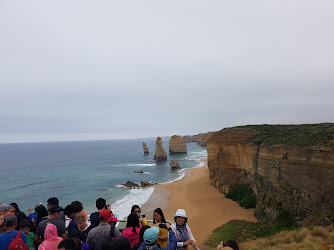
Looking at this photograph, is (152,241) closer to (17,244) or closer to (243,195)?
(17,244)

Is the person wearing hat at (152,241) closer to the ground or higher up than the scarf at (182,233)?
higher up

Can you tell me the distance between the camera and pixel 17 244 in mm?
4785

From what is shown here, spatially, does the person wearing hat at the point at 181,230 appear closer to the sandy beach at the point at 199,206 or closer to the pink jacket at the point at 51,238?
A: the pink jacket at the point at 51,238

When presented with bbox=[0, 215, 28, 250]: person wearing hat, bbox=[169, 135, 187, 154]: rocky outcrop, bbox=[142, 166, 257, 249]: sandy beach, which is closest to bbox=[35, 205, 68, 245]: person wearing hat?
bbox=[0, 215, 28, 250]: person wearing hat

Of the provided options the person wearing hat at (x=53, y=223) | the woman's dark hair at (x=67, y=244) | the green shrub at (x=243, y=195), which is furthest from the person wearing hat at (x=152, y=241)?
the green shrub at (x=243, y=195)

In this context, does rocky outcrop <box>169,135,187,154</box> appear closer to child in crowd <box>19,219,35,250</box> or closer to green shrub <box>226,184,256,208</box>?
green shrub <box>226,184,256,208</box>

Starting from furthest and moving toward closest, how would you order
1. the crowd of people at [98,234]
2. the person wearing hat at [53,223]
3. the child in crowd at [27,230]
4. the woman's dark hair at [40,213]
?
the woman's dark hair at [40,213], the person wearing hat at [53,223], the child in crowd at [27,230], the crowd of people at [98,234]

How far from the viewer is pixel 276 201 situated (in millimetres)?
14633

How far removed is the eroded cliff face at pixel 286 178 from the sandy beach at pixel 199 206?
2393mm

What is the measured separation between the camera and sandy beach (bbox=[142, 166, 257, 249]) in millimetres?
17069

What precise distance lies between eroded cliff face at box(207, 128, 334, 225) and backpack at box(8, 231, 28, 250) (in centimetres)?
1361

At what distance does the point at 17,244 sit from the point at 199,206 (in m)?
19.5

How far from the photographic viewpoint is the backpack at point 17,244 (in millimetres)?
4711

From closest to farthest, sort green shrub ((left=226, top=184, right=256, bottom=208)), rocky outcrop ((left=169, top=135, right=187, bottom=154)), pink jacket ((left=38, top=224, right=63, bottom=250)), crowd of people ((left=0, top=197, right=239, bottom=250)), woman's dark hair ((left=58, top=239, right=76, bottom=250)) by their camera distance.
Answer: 1. woman's dark hair ((left=58, top=239, right=76, bottom=250))
2. crowd of people ((left=0, top=197, right=239, bottom=250))
3. pink jacket ((left=38, top=224, right=63, bottom=250))
4. green shrub ((left=226, top=184, right=256, bottom=208))
5. rocky outcrop ((left=169, top=135, right=187, bottom=154))
